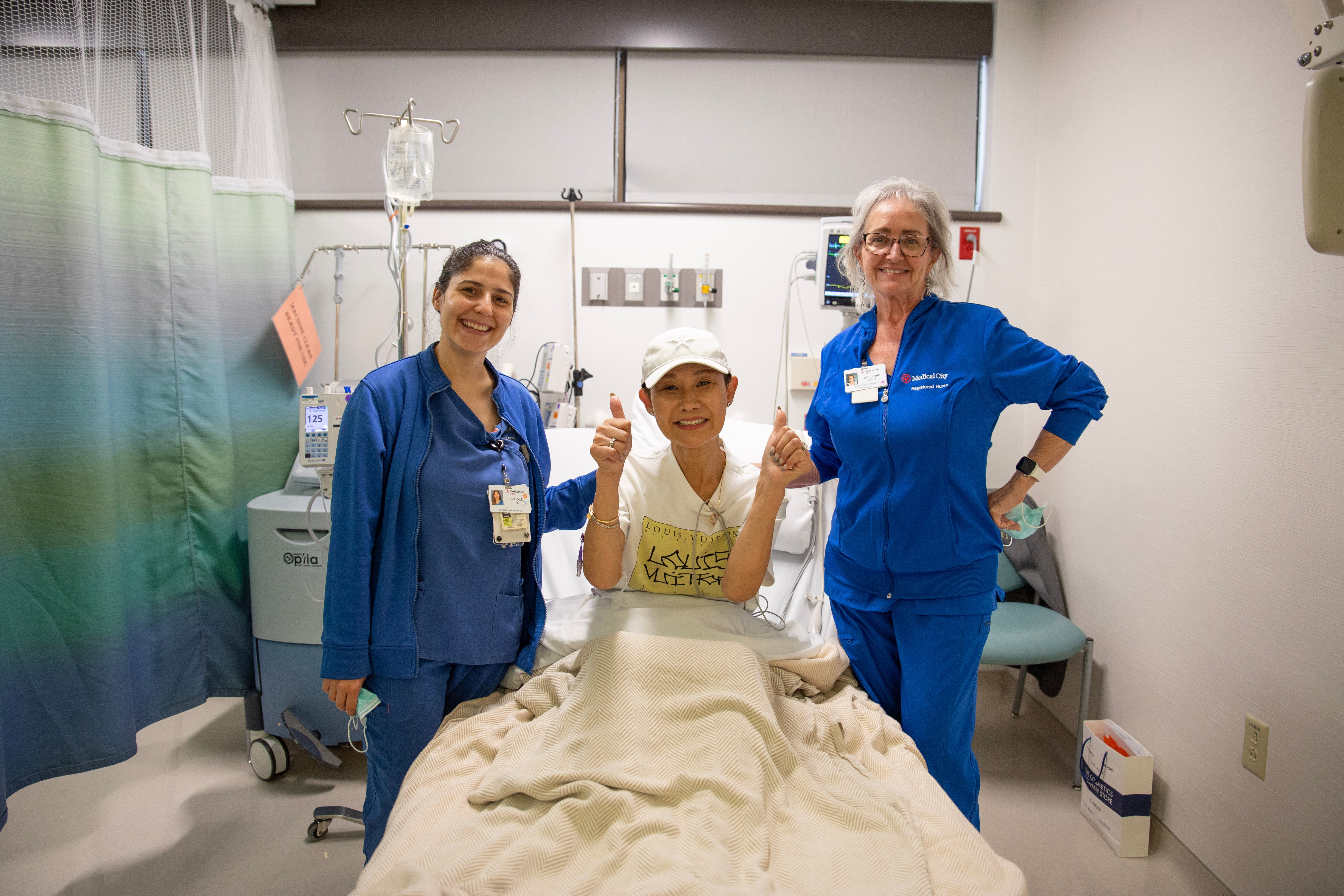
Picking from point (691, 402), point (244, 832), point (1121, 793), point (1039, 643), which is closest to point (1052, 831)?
point (1121, 793)

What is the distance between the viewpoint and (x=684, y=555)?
4.95 ft

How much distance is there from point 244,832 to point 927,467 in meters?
2.09

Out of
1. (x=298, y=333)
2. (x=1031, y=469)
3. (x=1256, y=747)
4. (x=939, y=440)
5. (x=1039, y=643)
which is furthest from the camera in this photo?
(x=298, y=333)

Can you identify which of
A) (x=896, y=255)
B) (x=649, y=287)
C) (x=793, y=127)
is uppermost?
(x=793, y=127)

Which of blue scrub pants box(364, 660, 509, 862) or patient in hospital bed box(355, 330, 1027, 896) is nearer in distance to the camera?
patient in hospital bed box(355, 330, 1027, 896)

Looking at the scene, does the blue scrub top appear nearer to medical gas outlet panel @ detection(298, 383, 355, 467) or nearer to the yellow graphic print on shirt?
the yellow graphic print on shirt

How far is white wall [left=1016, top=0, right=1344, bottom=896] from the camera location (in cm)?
158

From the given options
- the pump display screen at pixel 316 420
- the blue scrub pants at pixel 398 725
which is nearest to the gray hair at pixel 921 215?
the blue scrub pants at pixel 398 725

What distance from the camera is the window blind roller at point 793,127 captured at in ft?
9.58

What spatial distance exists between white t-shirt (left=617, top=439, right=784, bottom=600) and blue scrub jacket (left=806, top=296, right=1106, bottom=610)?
0.78 ft

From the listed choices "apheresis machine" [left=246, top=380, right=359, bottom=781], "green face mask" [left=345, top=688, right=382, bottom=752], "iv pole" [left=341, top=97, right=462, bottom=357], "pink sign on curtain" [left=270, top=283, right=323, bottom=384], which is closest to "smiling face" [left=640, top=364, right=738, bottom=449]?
"green face mask" [left=345, top=688, right=382, bottom=752]

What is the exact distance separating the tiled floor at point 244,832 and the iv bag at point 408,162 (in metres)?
1.82

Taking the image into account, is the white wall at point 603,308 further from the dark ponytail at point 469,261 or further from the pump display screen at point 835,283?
the dark ponytail at point 469,261

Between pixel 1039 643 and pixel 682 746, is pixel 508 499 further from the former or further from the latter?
pixel 1039 643
